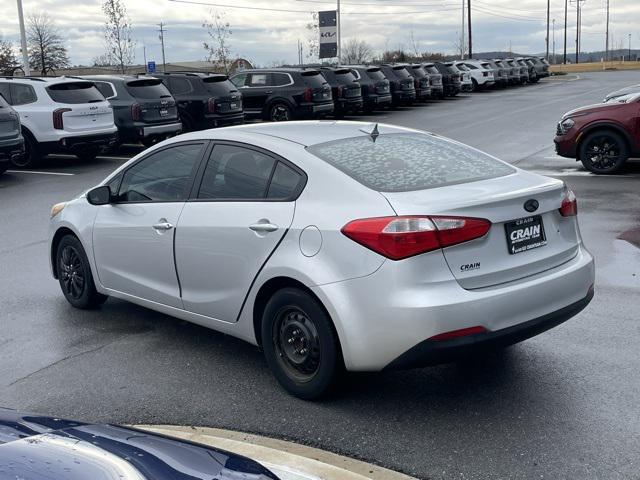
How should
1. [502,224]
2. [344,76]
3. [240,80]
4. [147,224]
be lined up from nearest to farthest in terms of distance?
[502,224]
[147,224]
[240,80]
[344,76]

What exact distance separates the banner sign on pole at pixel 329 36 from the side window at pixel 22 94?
25.9 m

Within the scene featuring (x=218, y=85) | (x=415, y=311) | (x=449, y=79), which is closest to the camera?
(x=415, y=311)

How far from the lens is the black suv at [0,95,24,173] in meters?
14.5

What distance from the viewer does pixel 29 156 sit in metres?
A: 16.8

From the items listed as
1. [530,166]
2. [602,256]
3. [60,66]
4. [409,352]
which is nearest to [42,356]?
[409,352]

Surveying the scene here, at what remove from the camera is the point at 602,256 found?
7887 mm

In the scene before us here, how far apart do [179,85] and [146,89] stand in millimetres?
2324

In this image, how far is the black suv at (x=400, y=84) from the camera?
103ft

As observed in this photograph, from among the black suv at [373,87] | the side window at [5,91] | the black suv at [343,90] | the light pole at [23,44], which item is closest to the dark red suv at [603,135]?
the side window at [5,91]

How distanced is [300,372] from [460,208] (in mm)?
1318

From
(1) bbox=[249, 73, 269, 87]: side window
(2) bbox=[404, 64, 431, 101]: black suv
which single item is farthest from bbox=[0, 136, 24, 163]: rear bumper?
(2) bbox=[404, 64, 431, 101]: black suv

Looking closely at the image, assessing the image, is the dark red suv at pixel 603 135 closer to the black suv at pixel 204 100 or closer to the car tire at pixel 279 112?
the black suv at pixel 204 100

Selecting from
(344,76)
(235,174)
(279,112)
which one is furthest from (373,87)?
(235,174)

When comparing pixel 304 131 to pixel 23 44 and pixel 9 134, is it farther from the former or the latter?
pixel 23 44
